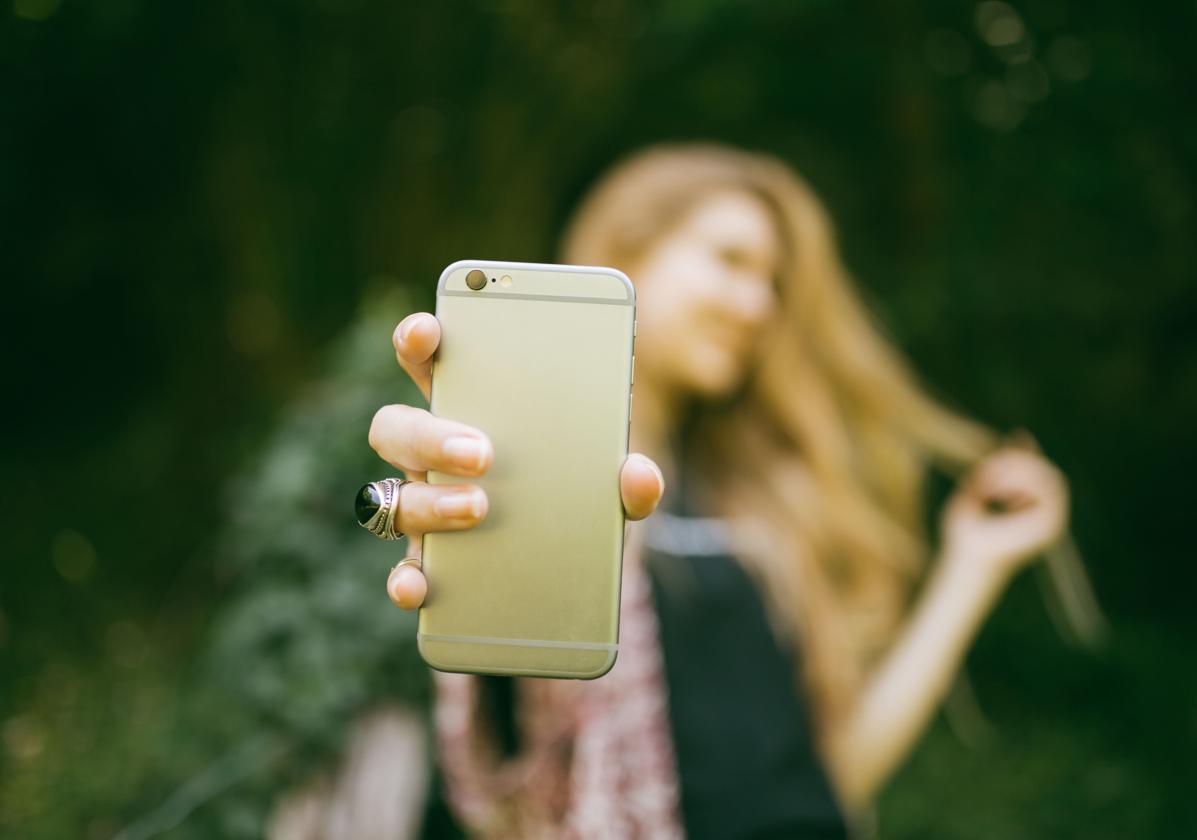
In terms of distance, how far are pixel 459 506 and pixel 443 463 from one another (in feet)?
0.14

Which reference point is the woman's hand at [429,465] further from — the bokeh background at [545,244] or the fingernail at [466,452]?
the bokeh background at [545,244]

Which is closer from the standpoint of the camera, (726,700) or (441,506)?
(441,506)

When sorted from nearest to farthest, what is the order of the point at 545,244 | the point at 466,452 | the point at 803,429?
the point at 466,452 < the point at 803,429 < the point at 545,244

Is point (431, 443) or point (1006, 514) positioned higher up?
point (431, 443)

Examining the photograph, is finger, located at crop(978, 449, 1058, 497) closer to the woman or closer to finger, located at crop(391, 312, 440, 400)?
the woman

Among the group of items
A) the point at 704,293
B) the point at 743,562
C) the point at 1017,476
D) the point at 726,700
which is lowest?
the point at 726,700

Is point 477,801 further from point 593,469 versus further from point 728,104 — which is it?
point 728,104

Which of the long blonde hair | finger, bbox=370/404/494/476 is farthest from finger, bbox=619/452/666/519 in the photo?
the long blonde hair

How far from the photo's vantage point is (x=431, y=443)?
0.87 meters

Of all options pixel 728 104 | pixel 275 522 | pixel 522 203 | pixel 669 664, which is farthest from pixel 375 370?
pixel 728 104

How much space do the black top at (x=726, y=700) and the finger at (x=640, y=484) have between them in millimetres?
905

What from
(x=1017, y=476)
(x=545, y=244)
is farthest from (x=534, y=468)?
(x=545, y=244)

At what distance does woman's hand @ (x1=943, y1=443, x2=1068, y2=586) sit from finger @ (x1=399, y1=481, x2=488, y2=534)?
1236mm

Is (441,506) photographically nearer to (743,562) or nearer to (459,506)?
(459,506)
